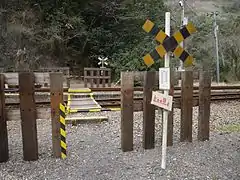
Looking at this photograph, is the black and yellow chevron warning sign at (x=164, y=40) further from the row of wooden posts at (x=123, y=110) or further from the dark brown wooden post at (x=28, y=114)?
the dark brown wooden post at (x=28, y=114)

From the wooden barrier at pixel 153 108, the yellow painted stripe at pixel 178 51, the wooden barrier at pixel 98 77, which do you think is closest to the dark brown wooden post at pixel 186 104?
the wooden barrier at pixel 153 108

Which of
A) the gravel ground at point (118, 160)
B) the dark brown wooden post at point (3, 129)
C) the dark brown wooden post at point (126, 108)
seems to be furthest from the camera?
the dark brown wooden post at point (126, 108)

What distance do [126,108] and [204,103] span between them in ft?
4.95

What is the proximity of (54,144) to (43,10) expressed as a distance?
14567 millimetres

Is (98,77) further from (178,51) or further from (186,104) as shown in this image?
(178,51)

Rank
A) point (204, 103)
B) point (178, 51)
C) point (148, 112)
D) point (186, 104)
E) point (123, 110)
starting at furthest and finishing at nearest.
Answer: point (204, 103) → point (186, 104) → point (148, 112) → point (123, 110) → point (178, 51)

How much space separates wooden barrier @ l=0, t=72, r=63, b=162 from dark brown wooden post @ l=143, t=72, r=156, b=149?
137cm

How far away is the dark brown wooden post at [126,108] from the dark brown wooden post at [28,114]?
1381 mm

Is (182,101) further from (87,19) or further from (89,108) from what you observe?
(87,19)

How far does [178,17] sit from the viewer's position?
22.7m

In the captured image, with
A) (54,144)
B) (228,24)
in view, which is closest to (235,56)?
(228,24)

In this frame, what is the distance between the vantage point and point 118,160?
4.19 metres

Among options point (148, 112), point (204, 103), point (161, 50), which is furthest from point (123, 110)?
point (204, 103)

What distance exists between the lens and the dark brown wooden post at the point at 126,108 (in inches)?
173
